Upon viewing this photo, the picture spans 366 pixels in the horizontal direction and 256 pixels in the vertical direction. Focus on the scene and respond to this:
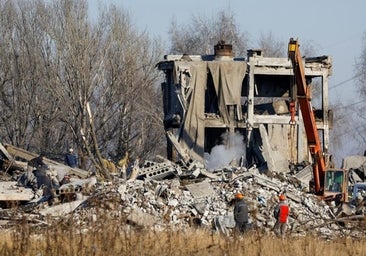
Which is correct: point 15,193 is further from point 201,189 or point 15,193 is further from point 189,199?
point 201,189

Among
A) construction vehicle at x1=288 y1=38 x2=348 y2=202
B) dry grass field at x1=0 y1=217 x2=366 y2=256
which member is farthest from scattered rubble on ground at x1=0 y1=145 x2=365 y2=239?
dry grass field at x1=0 y1=217 x2=366 y2=256

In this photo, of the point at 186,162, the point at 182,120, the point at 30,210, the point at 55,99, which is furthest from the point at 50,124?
the point at 30,210

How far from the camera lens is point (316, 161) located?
32.6 m

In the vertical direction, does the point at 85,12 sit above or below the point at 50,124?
above

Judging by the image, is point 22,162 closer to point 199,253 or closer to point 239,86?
point 239,86

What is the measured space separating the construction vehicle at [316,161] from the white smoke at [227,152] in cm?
522

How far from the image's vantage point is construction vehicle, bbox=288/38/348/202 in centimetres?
3175

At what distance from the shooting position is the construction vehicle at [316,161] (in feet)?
104

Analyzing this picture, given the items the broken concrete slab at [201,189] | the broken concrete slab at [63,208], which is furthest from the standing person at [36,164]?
the broken concrete slab at [201,189]

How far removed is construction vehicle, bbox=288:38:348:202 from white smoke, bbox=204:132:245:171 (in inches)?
205

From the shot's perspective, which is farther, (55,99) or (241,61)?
(55,99)

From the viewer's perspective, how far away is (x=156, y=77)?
56.8m

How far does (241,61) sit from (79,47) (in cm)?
1432

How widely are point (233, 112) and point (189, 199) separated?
35.1 ft
